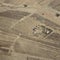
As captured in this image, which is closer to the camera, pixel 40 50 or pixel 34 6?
pixel 34 6

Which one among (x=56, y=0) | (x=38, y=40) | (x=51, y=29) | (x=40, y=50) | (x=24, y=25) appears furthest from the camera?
(x=40, y=50)

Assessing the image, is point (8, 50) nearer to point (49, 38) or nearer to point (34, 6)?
point (49, 38)

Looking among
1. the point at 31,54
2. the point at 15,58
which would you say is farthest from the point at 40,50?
the point at 15,58

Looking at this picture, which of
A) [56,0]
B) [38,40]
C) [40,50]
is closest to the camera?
[56,0]

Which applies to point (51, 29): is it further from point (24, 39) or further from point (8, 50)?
point (8, 50)

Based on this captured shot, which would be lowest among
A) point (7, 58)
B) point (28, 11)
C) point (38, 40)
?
point (7, 58)

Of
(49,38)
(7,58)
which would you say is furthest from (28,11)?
(7,58)

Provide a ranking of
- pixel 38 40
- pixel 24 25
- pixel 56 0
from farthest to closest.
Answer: pixel 38 40, pixel 24 25, pixel 56 0

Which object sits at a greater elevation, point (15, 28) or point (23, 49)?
point (15, 28)

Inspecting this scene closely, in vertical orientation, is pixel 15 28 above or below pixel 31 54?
above
